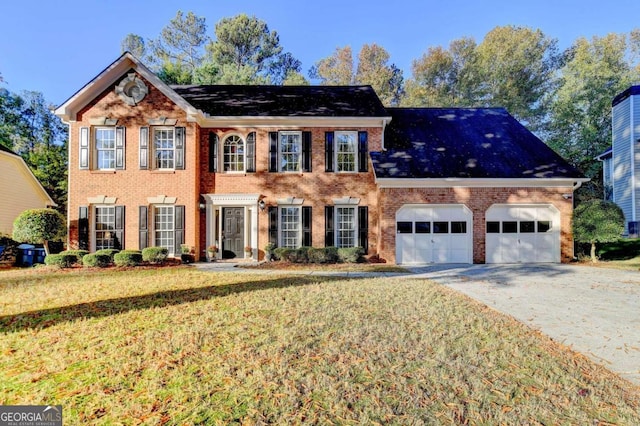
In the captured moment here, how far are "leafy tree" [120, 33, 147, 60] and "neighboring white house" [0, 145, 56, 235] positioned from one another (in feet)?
62.6

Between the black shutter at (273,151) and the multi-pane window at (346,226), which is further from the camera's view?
the black shutter at (273,151)

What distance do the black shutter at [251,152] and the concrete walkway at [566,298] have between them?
414 cm

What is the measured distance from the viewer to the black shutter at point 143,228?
1292 centimetres

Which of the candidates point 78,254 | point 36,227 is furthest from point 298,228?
point 36,227

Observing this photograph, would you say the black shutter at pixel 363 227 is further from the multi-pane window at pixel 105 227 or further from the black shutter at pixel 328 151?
the multi-pane window at pixel 105 227

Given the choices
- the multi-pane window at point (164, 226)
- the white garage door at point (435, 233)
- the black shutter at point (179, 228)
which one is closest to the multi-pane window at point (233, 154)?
the black shutter at point (179, 228)

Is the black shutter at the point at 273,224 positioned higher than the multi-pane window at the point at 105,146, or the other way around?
the multi-pane window at the point at 105,146

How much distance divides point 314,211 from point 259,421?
11.1 m

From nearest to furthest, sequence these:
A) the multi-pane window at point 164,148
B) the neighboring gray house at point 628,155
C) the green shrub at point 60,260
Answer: the green shrub at point 60,260, the multi-pane window at point 164,148, the neighboring gray house at point 628,155

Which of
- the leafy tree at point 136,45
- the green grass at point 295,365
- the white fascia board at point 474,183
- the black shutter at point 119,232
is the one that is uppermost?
the leafy tree at point 136,45

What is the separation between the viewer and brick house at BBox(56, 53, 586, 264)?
1262 centimetres

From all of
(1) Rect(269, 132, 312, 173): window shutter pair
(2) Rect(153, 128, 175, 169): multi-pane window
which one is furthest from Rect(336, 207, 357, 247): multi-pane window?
(2) Rect(153, 128, 175, 169): multi-pane window

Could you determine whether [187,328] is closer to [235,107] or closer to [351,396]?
[351,396]

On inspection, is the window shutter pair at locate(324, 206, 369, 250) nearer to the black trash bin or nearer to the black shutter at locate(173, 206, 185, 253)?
the black shutter at locate(173, 206, 185, 253)
